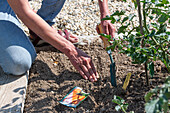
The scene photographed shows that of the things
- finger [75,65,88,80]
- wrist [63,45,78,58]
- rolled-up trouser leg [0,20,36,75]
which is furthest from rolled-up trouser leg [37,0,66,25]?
finger [75,65,88,80]

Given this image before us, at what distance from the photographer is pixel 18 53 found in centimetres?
216

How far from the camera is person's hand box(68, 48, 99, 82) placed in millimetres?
1990

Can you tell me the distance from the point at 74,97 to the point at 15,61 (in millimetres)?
676

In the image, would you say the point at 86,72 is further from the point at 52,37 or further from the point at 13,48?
the point at 13,48

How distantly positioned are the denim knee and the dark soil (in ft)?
0.35

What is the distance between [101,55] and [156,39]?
835 millimetres

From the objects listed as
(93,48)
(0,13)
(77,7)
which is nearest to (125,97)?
(93,48)

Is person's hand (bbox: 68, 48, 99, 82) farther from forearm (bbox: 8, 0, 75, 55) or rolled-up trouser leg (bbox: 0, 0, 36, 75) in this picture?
rolled-up trouser leg (bbox: 0, 0, 36, 75)

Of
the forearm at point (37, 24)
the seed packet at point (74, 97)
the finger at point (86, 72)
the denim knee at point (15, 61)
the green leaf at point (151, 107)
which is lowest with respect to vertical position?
the seed packet at point (74, 97)

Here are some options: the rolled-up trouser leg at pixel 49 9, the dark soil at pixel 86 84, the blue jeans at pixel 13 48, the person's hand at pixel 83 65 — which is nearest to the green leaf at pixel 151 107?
the dark soil at pixel 86 84

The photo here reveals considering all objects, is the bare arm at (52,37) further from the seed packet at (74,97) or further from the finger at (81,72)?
the seed packet at (74,97)

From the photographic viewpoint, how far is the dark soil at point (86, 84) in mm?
1770

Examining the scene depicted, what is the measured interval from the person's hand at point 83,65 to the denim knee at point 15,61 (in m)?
0.43

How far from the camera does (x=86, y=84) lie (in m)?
1.98
